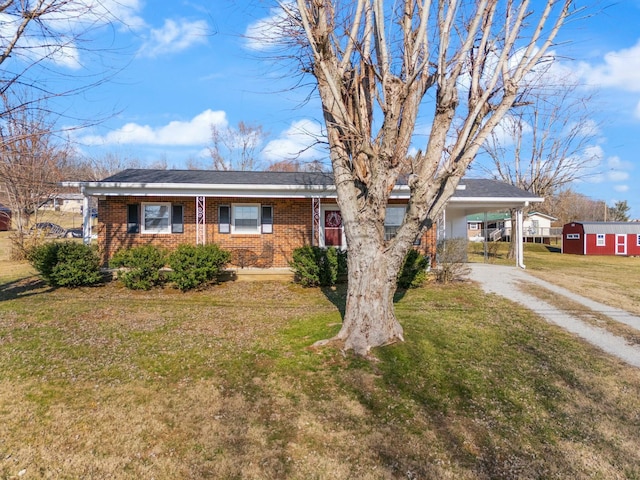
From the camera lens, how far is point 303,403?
141 inches

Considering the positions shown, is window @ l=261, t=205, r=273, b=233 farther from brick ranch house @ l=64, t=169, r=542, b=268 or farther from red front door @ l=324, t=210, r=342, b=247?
red front door @ l=324, t=210, r=342, b=247

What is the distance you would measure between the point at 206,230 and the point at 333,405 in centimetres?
909

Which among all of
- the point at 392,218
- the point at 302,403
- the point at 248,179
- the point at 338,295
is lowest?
the point at 302,403

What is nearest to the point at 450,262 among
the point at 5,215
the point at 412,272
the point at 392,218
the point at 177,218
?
the point at 412,272

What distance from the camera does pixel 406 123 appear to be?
4766 mm

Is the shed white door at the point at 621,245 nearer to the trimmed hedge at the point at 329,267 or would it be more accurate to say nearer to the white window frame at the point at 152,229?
the trimmed hedge at the point at 329,267

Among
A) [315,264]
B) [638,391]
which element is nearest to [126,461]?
[638,391]

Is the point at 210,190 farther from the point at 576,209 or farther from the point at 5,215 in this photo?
the point at 576,209

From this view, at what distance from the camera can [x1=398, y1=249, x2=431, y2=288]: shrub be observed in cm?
919

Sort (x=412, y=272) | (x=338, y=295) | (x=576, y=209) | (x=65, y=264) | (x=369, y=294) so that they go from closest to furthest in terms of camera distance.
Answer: (x=369, y=294) → (x=338, y=295) → (x=65, y=264) → (x=412, y=272) → (x=576, y=209)

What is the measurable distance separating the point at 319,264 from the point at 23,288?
743 centimetres

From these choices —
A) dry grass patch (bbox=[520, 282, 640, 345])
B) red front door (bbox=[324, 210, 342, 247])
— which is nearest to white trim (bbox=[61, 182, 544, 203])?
red front door (bbox=[324, 210, 342, 247])

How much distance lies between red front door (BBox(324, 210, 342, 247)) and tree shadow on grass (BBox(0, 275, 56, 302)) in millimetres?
7599

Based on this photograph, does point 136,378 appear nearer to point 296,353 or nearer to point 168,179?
point 296,353
